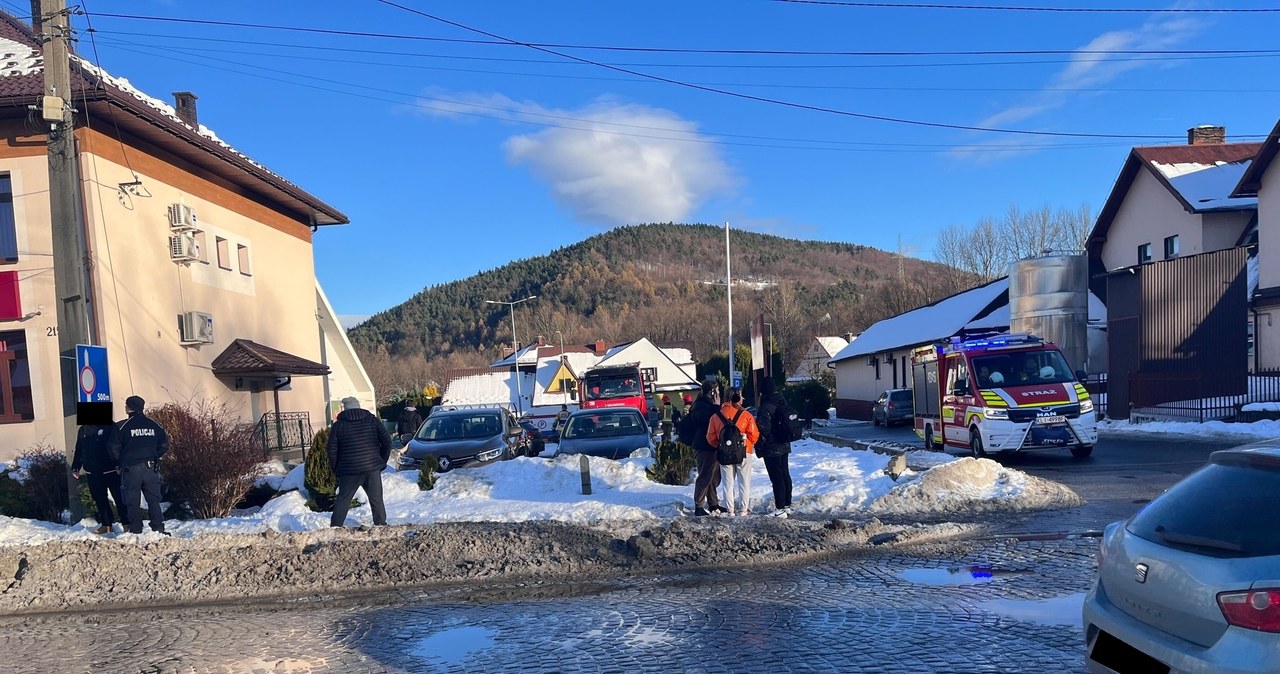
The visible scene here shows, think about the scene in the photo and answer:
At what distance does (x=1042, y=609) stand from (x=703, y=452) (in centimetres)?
495

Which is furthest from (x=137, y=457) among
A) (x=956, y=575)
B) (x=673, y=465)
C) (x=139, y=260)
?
(x=139, y=260)

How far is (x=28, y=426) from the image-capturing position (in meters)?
18.4

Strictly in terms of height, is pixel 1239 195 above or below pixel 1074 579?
above

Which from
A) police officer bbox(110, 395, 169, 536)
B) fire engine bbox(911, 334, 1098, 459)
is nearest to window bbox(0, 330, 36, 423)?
police officer bbox(110, 395, 169, 536)

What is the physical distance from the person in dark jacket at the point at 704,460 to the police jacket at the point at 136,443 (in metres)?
6.22

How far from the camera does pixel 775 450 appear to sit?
36.2 ft

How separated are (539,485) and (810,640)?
8531 millimetres

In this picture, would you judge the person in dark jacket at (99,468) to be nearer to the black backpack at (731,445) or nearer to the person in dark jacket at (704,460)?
the person in dark jacket at (704,460)

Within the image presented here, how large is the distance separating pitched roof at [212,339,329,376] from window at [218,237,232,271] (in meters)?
1.93

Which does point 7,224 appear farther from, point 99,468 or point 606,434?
point 606,434

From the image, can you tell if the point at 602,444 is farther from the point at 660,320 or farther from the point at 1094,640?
the point at 660,320

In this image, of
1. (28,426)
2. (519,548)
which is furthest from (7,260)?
(519,548)

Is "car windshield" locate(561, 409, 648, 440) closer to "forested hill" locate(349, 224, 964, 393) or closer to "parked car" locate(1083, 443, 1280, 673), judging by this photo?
"parked car" locate(1083, 443, 1280, 673)

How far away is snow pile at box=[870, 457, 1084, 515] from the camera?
37.1 feet
